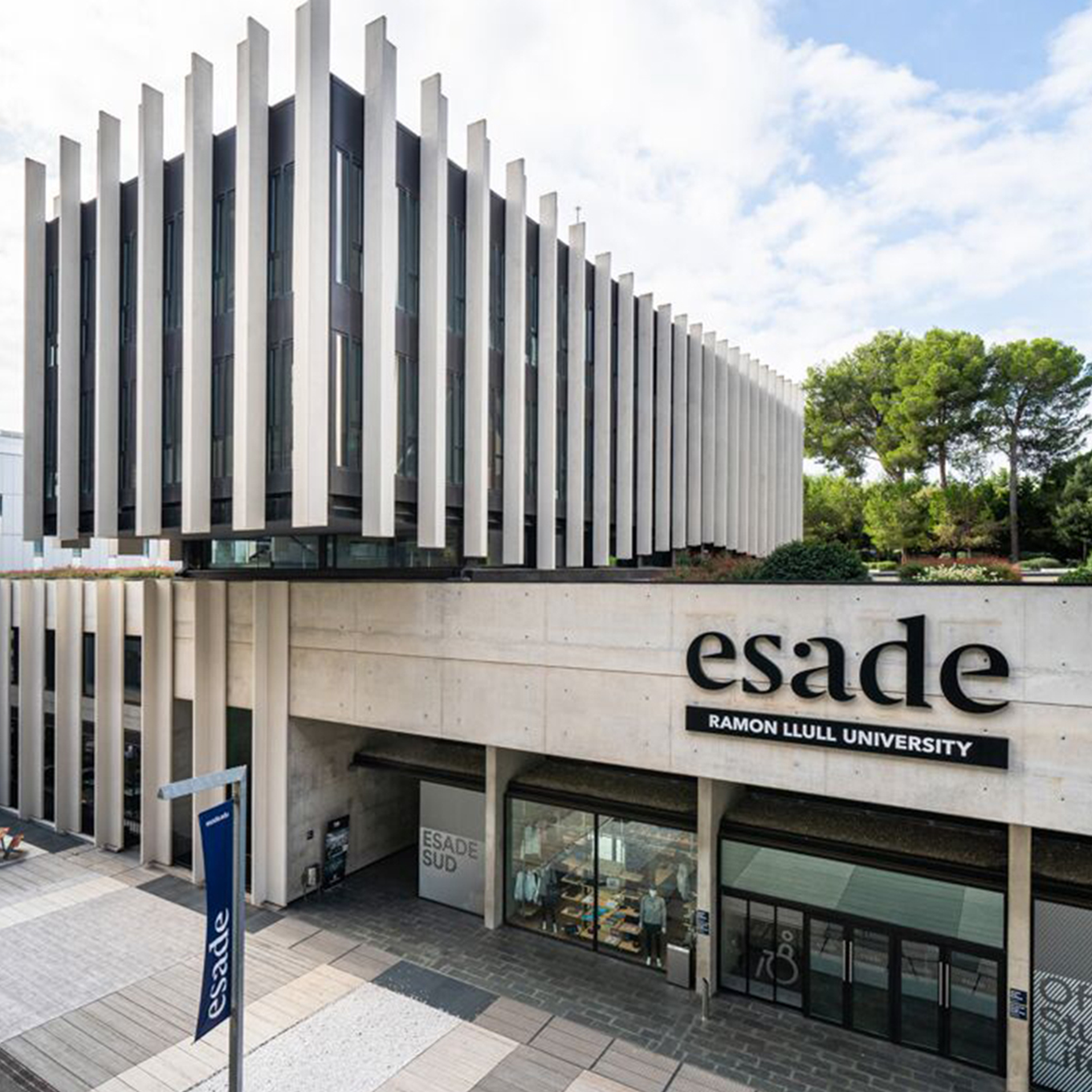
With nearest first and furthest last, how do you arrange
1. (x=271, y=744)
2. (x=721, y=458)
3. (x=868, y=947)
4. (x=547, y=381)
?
(x=868, y=947) < (x=271, y=744) < (x=547, y=381) < (x=721, y=458)

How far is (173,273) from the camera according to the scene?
664 inches

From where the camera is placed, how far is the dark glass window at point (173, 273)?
1683 centimetres

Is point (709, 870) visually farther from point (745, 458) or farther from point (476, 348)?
point (745, 458)

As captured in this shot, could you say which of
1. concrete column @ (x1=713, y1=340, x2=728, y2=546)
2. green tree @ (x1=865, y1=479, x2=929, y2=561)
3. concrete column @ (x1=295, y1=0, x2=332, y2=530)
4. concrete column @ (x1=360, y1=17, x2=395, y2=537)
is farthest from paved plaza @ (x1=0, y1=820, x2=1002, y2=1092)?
green tree @ (x1=865, y1=479, x2=929, y2=561)

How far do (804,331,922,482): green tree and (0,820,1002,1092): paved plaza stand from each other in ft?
121

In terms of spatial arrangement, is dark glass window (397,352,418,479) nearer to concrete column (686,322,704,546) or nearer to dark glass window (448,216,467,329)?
dark glass window (448,216,467,329)

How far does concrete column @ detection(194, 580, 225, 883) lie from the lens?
18.1 m

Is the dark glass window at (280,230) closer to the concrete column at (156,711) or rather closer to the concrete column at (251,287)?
the concrete column at (251,287)

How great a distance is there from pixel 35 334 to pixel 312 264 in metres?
11.9

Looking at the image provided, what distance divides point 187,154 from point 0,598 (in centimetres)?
1657

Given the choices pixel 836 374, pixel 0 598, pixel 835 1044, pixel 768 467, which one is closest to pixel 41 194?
pixel 0 598

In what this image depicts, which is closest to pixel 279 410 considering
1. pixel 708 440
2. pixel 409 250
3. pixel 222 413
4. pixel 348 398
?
pixel 348 398

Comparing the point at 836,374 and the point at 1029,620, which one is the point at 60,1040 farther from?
the point at 836,374

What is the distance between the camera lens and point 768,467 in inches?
1476
